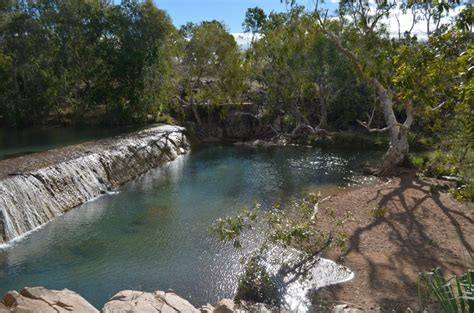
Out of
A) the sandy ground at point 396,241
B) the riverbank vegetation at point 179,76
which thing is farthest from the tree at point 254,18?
the sandy ground at point 396,241

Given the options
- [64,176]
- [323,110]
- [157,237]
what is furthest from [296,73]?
[157,237]

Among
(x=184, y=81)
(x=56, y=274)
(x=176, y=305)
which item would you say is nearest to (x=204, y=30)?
(x=184, y=81)

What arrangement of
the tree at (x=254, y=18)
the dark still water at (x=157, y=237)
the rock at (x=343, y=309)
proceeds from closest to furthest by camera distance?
1. the rock at (x=343, y=309)
2. the dark still water at (x=157, y=237)
3. the tree at (x=254, y=18)

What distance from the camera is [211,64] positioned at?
3033 cm

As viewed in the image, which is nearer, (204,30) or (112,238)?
(112,238)

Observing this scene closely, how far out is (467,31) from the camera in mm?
4871

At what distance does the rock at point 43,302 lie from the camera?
6785mm

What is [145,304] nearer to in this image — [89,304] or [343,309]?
[89,304]

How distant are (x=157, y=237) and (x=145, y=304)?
467cm

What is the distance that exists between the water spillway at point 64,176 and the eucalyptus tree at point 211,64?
842 cm

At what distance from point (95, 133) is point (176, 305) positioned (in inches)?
810

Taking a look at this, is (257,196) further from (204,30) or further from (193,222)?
(204,30)

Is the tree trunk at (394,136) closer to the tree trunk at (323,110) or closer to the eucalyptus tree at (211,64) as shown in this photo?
the tree trunk at (323,110)

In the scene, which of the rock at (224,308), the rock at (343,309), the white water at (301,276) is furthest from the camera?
the white water at (301,276)
